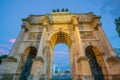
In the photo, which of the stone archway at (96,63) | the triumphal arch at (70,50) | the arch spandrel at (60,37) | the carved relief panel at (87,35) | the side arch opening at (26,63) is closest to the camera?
the triumphal arch at (70,50)

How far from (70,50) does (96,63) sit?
492 centimetres

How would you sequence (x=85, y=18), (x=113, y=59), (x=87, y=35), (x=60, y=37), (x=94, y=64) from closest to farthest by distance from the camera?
(x=113, y=59) < (x=94, y=64) < (x=87, y=35) < (x=60, y=37) < (x=85, y=18)

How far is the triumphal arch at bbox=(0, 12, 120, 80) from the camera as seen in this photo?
15431mm

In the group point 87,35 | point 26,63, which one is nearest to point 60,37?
point 87,35

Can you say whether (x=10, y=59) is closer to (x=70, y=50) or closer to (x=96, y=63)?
(x=70, y=50)

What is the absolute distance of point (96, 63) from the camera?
19.0 metres

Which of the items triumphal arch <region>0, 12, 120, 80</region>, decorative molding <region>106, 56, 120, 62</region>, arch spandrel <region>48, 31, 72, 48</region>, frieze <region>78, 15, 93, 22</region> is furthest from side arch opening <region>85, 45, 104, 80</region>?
frieze <region>78, 15, 93, 22</region>

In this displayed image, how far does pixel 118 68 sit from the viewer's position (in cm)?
1563

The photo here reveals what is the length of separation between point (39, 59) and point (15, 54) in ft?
16.2

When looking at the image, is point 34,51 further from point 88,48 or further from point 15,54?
point 88,48

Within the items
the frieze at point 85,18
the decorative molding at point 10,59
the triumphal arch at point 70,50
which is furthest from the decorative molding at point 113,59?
the decorative molding at point 10,59

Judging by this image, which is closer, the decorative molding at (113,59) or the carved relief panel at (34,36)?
the decorative molding at (113,59)

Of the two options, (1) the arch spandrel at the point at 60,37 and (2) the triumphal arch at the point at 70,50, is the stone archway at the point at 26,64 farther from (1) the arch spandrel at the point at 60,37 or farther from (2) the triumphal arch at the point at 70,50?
(1) the arch spandrel at the point at 60,37

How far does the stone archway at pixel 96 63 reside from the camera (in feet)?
55.4
